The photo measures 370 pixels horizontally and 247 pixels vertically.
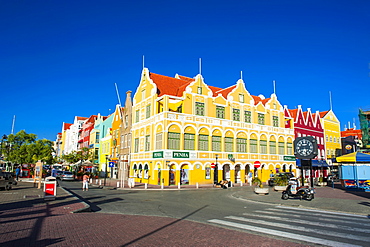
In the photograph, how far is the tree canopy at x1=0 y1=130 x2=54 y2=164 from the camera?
47.2m

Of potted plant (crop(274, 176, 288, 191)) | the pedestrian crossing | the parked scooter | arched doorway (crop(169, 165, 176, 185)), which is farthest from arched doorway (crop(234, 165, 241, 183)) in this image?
the pedestrian crossing

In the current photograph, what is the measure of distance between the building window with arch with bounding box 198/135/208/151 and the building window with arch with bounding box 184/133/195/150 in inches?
39.4

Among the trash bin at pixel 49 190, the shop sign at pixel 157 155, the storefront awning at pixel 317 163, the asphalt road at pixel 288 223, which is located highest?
the shop sign at pixel 157 155

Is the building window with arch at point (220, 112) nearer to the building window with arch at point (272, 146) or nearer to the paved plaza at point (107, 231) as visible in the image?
the building window with arch at point (272, 146)

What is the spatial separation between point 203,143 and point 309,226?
88.8 feet

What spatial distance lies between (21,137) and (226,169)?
119ft

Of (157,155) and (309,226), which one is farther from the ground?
(157,155)

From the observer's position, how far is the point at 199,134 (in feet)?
122

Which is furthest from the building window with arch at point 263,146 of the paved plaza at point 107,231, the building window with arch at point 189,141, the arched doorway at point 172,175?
the paved plaza at point 107,231

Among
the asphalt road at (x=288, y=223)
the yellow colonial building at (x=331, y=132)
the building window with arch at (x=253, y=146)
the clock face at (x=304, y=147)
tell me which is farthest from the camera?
the yellow colonial building at (x=331, y=132)

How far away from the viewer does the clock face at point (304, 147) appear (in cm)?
2236

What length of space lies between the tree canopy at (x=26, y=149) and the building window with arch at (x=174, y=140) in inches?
936

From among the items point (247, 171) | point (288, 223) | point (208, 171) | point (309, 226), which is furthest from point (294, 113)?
point (309, 226)

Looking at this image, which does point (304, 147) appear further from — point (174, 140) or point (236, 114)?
point (236, 114)
